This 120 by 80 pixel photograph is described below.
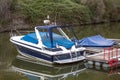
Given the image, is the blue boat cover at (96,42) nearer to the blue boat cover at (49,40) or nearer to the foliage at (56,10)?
the blue boat cover at (49,40)

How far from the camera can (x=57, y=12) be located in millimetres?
41656

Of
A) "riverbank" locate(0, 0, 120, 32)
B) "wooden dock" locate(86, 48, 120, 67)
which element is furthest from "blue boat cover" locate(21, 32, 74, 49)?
"riverbank" locate(0, 0, 120, 32)

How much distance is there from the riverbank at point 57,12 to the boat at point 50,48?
1467cm

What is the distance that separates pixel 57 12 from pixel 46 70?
24026 mm

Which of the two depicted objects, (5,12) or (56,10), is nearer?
(5,12)

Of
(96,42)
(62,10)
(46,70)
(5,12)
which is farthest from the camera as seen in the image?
(62,10)

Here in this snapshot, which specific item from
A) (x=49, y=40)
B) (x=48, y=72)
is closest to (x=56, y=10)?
(x=49, y=40)

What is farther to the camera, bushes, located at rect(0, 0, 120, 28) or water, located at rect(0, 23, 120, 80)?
bushes, located at rect(0, 0, 120, 28)

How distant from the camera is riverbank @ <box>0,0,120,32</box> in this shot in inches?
1449

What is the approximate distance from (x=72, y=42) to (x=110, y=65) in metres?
3.06

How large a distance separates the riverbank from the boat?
14.7m

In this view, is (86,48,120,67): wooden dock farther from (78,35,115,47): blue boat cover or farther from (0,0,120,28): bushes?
(0,0,120,28): bushes

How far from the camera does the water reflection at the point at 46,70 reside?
16922 millimetres

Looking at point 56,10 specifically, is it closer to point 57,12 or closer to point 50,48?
point 57,12
